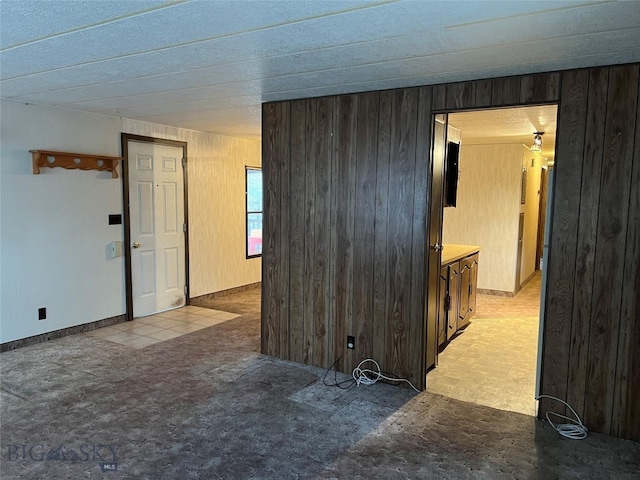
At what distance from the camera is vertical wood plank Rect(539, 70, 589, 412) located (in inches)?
108

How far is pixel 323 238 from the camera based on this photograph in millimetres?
3730

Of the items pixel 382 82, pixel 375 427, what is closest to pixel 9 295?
pixel 375 427

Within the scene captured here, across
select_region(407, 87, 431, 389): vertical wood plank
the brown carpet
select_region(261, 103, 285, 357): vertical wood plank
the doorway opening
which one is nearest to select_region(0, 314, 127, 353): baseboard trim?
the brown carpet

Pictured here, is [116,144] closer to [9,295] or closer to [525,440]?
[9,295]

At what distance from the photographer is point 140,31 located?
7.28ft

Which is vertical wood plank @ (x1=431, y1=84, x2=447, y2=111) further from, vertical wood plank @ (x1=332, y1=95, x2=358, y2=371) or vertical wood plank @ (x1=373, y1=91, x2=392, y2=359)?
vertical wood plank @ (x1=332, y1=95, x2=358, y2=371)

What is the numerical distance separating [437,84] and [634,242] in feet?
5.27

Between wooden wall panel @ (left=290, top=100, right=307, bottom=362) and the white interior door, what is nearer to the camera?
wooden wall panel @ (left=290, top=100, right=307, bottom=362)

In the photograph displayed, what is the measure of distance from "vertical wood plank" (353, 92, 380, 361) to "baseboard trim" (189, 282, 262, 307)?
3.10 metres

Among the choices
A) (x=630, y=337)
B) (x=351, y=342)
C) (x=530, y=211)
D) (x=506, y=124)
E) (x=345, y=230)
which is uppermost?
(x=506, y=124)

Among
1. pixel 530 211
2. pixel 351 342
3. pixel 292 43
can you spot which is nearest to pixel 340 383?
pixel 351 342

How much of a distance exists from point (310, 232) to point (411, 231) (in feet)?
2.90

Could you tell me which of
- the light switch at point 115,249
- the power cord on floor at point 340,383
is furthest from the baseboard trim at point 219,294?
the power cord on floor at point 340,383

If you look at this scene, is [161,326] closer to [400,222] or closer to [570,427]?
[400,222]
